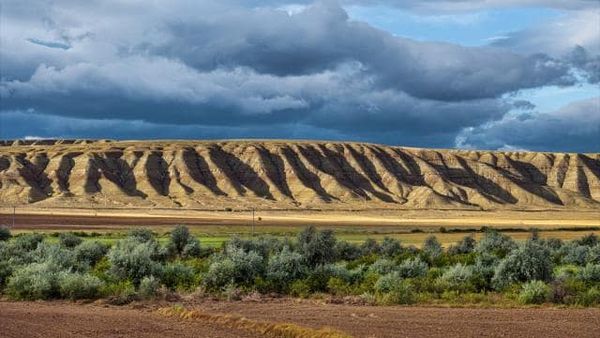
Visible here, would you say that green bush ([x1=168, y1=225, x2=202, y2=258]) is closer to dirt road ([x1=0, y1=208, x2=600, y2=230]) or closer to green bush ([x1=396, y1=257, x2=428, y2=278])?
green bush ([x1=396, y1=257, x2=428, y2=278])

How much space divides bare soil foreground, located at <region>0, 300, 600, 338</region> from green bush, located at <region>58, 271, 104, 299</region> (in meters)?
1.11

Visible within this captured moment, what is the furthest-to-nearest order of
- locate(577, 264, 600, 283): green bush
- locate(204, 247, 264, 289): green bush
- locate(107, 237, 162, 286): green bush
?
locate(577, 264, 600, 283): green bush → locate(107, 237, 162, 286): green bush → locate(204, 247, 264, 289): green bush

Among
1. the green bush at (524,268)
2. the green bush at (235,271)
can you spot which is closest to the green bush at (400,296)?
the green bush at (524,268)

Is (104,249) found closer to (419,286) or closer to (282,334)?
(419,286)

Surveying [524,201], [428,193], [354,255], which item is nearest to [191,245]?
[354,255]

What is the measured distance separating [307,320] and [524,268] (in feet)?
41.1

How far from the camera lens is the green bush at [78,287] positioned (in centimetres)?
2819

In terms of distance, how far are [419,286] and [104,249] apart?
19.0 m

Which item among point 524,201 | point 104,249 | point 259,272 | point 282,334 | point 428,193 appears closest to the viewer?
point 282,334

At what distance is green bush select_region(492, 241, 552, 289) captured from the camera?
31875mm

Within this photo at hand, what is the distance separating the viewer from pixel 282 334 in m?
20.4

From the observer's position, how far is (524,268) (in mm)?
31922

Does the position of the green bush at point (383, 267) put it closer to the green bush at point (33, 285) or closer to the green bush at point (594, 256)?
the green bush at point (594, 256)

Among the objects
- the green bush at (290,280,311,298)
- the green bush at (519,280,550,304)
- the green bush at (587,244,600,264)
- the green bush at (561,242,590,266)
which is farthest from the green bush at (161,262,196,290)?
the green bush at (561,242,590,266)
